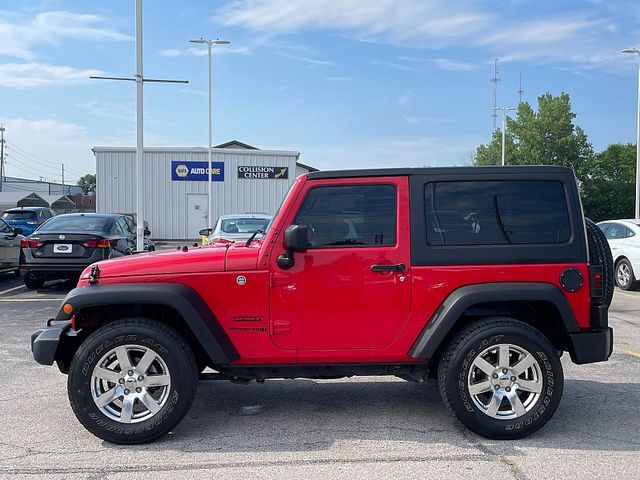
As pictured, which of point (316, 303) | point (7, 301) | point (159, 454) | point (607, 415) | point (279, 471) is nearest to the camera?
point (279, 471)

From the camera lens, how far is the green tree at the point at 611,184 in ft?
144

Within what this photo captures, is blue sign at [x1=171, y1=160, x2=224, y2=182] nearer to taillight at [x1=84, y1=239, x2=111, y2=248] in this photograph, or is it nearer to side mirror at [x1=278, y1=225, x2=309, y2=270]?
taillight at [x1=84, y1=239, x2=111, y2=248]

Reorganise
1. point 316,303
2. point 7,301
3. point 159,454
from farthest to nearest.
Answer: point 7,301
point 316,303
point 159,454

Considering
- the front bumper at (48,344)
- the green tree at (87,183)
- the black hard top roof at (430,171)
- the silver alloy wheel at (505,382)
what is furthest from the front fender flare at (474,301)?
the green tree at (87,183)

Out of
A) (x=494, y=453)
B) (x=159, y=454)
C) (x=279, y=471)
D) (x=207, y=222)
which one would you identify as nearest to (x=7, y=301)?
(x=159, y=454)

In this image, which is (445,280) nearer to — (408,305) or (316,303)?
(408,305)

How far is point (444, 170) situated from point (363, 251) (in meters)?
0.85

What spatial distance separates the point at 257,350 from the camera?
4414mm

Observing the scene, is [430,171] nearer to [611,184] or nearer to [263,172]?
[263,172]

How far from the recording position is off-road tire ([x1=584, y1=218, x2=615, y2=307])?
470 cm

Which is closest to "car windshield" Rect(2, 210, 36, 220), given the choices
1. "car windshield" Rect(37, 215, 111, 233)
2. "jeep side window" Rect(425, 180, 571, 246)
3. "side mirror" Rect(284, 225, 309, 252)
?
"car windshield" Rect(37, 215, 111, 233)

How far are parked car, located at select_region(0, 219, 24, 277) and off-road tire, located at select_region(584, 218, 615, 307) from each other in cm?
1111

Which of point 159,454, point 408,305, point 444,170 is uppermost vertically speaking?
point 444,170

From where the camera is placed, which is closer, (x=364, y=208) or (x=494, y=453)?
(x=494, y=453)
